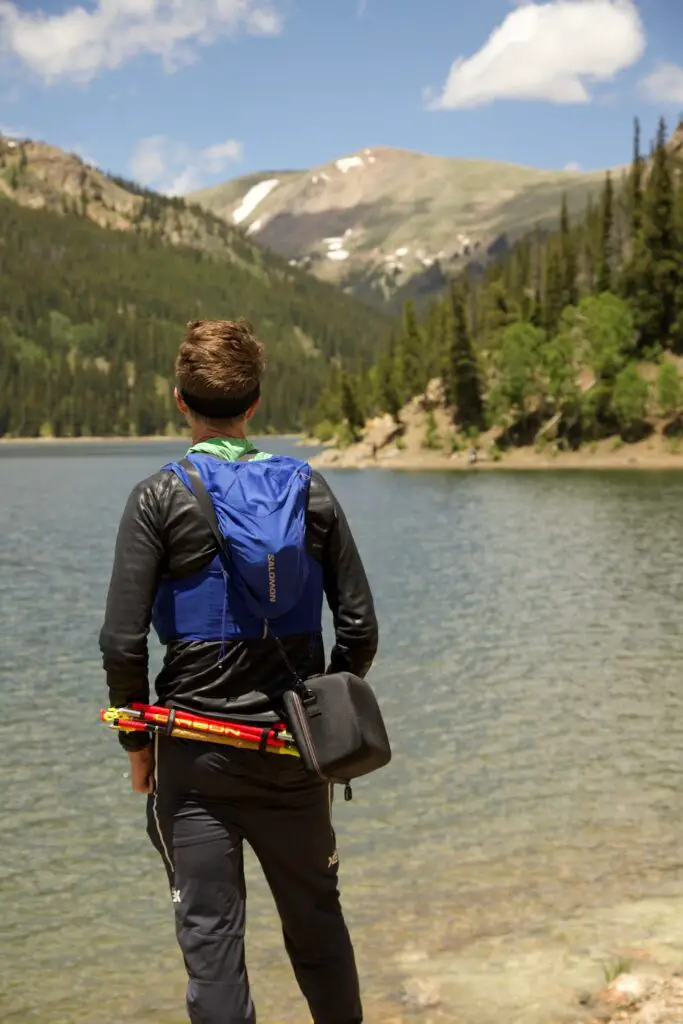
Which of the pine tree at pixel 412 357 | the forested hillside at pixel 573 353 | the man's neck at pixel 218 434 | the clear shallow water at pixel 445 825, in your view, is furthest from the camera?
the pine tree at pixel 412 357

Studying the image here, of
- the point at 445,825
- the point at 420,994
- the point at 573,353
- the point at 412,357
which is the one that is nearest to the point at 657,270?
the point at 573,353

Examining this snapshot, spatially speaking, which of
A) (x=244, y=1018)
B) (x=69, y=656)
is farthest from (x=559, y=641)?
(x=244, y=1018)

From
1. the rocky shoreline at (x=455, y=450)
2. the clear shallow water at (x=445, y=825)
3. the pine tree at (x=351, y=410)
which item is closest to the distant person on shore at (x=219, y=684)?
the clear shallow water at (x=445, y=825)

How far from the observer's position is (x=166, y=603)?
5.63 m

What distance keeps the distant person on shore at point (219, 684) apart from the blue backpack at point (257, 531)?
0.02 metres

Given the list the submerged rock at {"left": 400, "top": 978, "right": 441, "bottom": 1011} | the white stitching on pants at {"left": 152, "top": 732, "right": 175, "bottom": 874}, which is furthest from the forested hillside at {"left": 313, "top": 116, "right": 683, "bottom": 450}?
the white stitching on pants at {"left": 152, "top": 732, "right": 175, "bottom": 874}

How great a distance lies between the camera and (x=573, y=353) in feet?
444

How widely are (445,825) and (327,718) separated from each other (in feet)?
29.1

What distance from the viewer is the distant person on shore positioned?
5.50m

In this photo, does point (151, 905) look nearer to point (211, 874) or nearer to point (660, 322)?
point (211, 874)

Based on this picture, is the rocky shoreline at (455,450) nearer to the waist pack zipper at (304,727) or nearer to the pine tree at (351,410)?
the pine tree at (351,410)

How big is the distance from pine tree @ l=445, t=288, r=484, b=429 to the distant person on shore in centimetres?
13889

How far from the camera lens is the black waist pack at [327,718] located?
550cm

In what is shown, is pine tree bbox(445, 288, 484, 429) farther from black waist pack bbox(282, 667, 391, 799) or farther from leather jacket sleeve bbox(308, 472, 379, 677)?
black waist pack bbox(282, 667, 391, 799)
